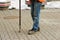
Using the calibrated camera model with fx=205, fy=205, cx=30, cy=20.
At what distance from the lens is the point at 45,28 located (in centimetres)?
771

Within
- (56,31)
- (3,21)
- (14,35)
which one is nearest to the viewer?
(14,35)

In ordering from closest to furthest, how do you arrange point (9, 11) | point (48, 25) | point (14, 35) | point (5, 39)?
1. point (5, 39)
2. point (14, 35)
3. point (48, 25)
4. point (9, 11)

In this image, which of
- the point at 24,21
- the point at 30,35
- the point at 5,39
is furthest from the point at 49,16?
the point at 5,39

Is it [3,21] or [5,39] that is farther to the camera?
[3,21]

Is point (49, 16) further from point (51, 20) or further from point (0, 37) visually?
point (0, 37)

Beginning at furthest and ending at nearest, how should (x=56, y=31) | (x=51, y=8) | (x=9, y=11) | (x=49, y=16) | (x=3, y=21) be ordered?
(x=51, y=8)
(x=9, y=11)
(x=49, y=16)
(x=3, y=21)
(x=56, y=31)

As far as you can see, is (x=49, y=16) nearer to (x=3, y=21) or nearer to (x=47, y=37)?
(x=3, y=21)

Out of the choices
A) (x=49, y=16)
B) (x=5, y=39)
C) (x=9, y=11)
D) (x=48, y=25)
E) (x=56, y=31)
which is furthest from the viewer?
(x=9, y=11)

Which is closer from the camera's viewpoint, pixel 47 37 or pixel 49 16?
pixel 47 37

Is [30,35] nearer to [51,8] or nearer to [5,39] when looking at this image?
[5,39]

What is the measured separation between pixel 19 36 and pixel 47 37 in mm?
900

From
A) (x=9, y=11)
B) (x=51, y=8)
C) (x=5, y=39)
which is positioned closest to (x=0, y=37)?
(x=5, y=39)

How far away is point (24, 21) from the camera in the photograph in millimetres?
8914

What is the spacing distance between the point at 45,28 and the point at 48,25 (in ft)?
1.74
